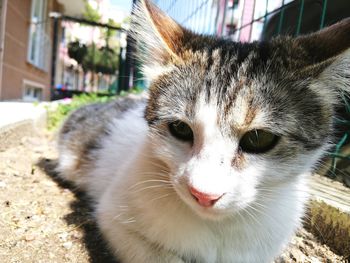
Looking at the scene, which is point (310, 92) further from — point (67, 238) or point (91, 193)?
point (91, 193)

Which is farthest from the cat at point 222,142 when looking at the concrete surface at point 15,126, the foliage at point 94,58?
the foliage at point 94,58

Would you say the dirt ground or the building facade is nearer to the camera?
the dirt ground

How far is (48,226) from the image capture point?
5.87 ft

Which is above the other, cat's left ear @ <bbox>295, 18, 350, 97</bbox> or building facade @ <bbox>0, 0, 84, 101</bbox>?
building facade @ <bbox>0, 0, 84, 101</bbox>

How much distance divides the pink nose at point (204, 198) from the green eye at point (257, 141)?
0.22 m

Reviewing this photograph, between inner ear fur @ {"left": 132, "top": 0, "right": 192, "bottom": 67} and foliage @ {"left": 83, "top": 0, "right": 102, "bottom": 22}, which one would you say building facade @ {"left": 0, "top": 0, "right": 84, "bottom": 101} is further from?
foliage @ {"left": 83, "top": 0, "right": 102, "bottom": 22}

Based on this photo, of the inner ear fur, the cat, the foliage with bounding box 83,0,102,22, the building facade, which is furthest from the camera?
the foliage with bounding box 83,0,102,22

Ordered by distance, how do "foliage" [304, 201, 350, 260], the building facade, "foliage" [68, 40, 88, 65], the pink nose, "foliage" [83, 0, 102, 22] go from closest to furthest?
the pink nose
"foliage" [304, 201, 350, 260]
the building facade
"foliage" [68, 40, 88, 65]
"foliage" [83, 0, 102, 22]

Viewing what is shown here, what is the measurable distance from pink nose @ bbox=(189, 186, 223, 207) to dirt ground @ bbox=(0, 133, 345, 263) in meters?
0.60

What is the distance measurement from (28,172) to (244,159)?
179 cm

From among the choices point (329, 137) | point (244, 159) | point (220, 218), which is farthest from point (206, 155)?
point (329, 137)

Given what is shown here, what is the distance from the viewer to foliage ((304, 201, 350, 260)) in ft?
6.08

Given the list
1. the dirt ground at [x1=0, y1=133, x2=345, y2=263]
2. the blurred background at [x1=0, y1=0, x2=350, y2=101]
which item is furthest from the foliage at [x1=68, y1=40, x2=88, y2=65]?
the dirt ground at [x1=0, y1=133, x2=345, y2=263]

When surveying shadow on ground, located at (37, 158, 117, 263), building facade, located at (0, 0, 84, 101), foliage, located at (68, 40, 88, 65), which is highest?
foliage, located at (68, 40, 88, 65)
